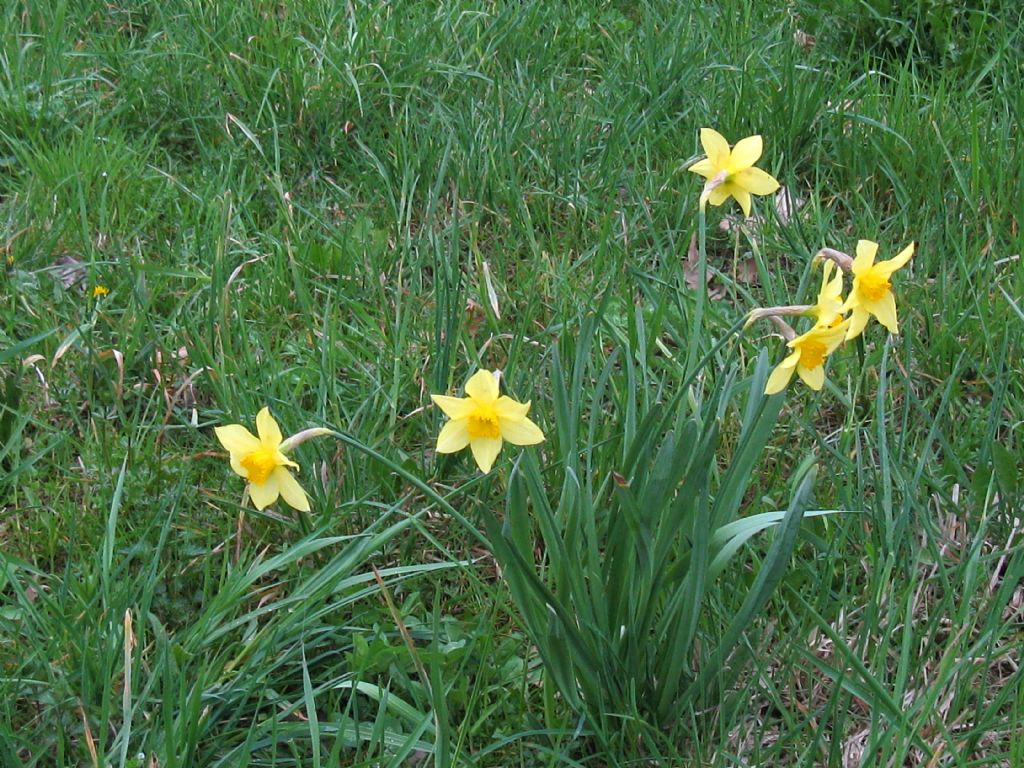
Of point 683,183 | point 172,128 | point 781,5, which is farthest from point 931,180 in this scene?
point 172,128

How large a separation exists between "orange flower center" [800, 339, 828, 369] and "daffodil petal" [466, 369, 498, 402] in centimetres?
39

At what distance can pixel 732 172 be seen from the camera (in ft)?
5.49

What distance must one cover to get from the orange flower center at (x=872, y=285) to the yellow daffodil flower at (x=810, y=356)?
50mm

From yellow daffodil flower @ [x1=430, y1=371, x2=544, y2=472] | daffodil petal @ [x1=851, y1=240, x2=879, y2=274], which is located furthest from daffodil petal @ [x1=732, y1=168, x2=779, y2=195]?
yellow daffodil flower @ [x1=430, y1=371, x2=544, y2=472]

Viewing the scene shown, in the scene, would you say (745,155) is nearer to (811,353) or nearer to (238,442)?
(811,353)

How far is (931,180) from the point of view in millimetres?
2754

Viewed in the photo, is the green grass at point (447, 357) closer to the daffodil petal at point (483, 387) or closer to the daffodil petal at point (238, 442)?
the daffodil petal at point (483, 387)

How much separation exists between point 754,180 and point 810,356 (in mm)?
431

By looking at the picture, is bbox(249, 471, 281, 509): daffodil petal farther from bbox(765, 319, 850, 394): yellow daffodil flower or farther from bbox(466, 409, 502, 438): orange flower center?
bbox(765, 319, 850, 394): yellow daffodil flower

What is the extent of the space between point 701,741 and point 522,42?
7.80ft

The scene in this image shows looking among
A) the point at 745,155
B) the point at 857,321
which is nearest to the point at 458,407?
the point at 857,321

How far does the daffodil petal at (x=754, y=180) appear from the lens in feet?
5.50

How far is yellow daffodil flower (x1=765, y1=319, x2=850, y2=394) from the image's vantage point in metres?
1.33

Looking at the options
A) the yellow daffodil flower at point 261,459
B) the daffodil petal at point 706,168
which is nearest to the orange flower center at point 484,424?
the yellow daffodil flower at point 261,459
